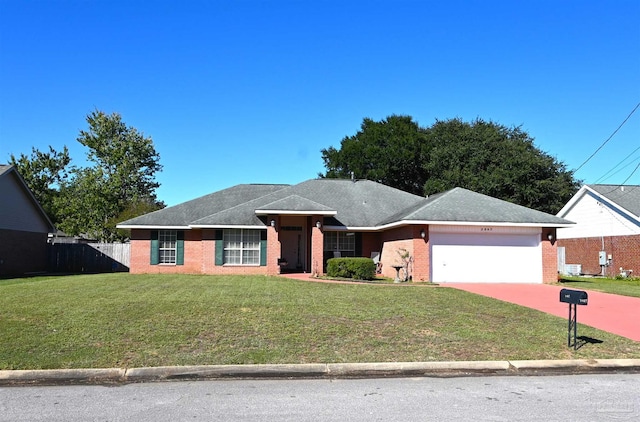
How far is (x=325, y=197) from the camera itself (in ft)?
90.4

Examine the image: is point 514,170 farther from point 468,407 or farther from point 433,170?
point 468,407

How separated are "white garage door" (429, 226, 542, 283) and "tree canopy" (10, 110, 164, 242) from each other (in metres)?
25.1

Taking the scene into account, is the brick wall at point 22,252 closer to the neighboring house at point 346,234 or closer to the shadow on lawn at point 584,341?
the neighboring house at point 346,234

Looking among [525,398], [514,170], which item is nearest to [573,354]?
[525,398]

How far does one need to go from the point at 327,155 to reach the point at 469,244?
33124 millimetres

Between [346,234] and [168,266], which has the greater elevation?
[346,234]

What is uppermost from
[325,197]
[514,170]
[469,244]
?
[514,170]

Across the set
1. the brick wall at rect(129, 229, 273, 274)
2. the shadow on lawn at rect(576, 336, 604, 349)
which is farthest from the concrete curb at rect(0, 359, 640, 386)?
the brick wall at rect(129, 229, 273, 274)

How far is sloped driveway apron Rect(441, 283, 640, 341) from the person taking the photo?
35.3ft

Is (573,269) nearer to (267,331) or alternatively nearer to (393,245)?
(393,245)

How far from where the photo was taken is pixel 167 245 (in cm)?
2483

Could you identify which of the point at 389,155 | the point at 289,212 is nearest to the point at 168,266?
the point at 289,212

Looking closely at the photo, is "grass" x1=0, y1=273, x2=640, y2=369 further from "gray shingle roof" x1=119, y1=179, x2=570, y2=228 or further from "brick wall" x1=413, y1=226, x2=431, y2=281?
"gray shingle roof" x1=119, y1=179, x2=570, y2=228

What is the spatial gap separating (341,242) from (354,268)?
16.5ft
